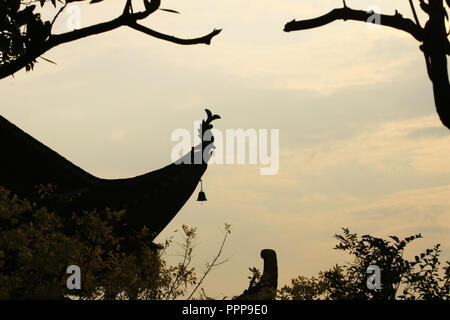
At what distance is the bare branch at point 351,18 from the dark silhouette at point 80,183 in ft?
19.9

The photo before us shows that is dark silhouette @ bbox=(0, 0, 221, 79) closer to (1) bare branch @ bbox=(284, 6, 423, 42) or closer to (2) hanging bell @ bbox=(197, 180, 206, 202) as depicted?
(1) bare branch @ bbox=(284, 6, 423, 42)

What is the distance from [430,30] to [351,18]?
0.62 meters

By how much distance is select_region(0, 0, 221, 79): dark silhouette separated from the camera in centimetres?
629

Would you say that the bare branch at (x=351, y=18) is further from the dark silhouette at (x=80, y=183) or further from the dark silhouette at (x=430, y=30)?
the dark silhouette at (x=80, y=183)

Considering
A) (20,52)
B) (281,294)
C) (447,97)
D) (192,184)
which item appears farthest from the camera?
(192,184)

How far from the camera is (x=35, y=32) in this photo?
7.09 meters

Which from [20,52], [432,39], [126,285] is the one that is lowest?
[126,285]

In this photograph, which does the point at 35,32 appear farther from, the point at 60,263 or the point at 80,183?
the point at 80,183

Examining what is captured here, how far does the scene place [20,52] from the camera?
25.9ft

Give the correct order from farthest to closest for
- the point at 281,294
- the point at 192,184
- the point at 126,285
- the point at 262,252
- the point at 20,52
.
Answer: the point at 192,184 < the point at 262,252 < the point at 20,52 < the point at 126,285 < the point at 281,294

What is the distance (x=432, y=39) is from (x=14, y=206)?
393 cm

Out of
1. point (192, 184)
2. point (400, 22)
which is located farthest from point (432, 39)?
point (192, 184)

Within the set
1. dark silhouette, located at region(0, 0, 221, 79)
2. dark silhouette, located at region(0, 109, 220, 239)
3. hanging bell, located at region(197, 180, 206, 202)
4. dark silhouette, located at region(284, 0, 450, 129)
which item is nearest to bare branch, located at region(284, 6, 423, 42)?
dark silhouette, located at region(284, 0, 450, 129)
